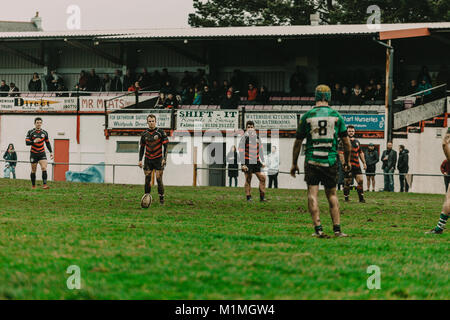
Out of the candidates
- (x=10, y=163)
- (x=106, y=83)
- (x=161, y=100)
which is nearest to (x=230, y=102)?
(x=161, y=100)

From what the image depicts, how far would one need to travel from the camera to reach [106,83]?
42.7 metres

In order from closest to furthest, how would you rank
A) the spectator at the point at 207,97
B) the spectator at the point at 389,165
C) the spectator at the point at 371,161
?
the spectator at the point at 389,165 < the spectator at the point at 371,161 < the spectator at the point at 207,97

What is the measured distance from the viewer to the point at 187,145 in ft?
121

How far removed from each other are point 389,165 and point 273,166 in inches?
195

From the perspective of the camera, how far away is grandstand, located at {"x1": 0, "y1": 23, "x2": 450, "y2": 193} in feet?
112

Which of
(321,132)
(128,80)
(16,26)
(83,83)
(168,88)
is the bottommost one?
(321,132)

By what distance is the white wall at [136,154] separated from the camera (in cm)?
3302

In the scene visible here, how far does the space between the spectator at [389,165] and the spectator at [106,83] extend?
16773 mm

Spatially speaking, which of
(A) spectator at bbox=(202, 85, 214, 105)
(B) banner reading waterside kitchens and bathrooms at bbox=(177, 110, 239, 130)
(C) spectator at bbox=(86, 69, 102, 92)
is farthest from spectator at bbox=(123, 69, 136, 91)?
(B) banner reading waterside kitchens and bathrooms at bbox=(177, 110, 239, 130)

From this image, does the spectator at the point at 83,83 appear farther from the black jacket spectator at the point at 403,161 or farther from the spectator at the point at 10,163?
the black jacket spectator at the point at 403,161

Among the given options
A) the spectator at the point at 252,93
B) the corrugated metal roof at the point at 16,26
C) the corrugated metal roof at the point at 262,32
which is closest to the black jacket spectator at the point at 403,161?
the corrugated metal roof at the point at 262,32

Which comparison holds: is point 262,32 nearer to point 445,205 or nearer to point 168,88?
point 168,88
